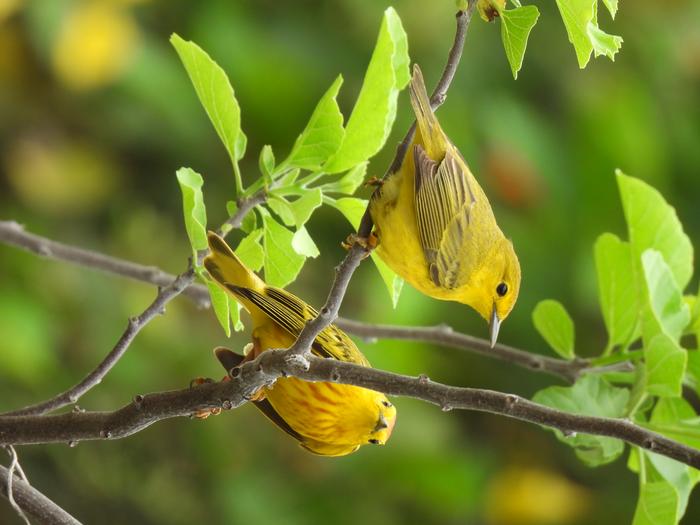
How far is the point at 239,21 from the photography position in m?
2.22

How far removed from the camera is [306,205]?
63cm

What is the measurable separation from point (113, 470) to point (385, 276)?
53.7 inches

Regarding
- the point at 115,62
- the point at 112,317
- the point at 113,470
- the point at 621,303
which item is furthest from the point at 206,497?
the point at 621,303

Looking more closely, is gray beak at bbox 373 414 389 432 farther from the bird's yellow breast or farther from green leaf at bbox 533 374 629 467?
green leaf at bbox 533 374 629 467

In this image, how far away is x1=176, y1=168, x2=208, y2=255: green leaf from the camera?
25.2 inches

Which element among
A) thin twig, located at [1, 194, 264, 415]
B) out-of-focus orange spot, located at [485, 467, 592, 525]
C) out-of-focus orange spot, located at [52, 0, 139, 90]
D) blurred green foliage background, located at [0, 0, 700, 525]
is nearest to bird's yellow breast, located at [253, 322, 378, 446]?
thin twig, located at [1, 194, 264, 415]

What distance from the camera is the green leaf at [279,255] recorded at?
0.70 metres

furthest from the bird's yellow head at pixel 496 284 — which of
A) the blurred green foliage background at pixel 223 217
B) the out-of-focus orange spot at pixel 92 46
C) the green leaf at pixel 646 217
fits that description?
the out-of-focus orange spot at pixel 92 46

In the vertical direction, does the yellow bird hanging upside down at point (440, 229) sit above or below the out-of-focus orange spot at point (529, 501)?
above

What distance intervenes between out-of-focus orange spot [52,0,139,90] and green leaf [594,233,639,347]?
144 centimetres

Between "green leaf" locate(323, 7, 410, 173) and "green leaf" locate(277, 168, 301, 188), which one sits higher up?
"green leaf" locate(323, 7, 410, 173)

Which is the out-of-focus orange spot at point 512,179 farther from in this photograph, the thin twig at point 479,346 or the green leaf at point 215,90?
the green leaf at point 215,90

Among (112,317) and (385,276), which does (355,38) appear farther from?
(385,276)

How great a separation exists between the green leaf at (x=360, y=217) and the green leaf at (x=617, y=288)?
218 mm
